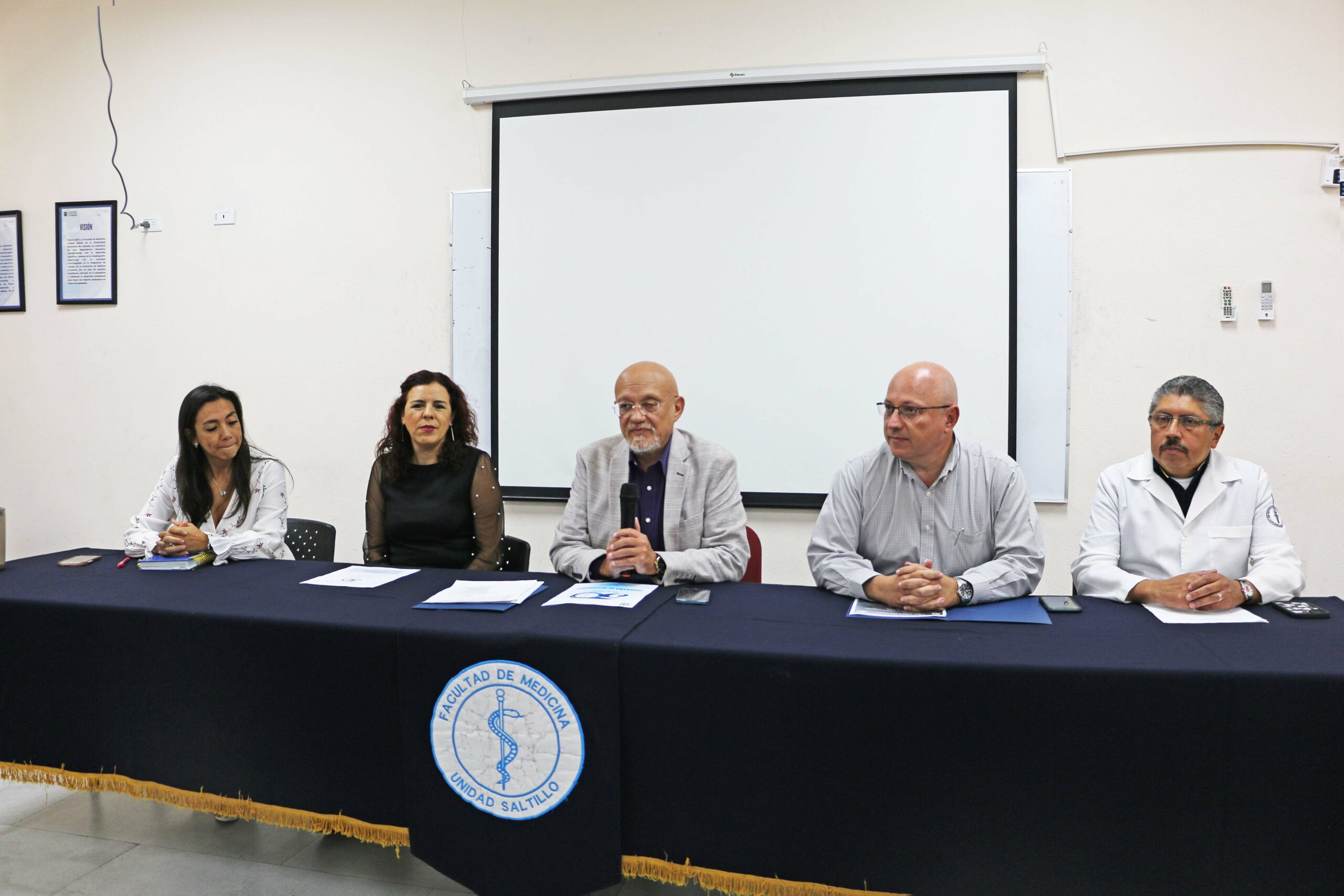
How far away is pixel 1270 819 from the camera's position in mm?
1339

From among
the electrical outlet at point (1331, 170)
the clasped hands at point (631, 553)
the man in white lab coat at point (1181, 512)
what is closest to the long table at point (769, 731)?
the clasped hands at point (631, 553)

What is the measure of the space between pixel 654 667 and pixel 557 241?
2.56m

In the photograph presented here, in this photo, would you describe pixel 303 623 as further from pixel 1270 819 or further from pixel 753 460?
pixel 753 460

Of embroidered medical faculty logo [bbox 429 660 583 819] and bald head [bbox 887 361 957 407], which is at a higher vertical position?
bald head [bbox 887 361 957 407]

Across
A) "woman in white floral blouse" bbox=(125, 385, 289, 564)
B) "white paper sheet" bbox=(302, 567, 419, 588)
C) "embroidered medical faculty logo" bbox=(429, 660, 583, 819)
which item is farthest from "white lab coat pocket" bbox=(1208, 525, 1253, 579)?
"woman in white floral blouse" bbox=(125, 385, 289, 564)

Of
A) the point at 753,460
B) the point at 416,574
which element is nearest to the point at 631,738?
the point at 416,574

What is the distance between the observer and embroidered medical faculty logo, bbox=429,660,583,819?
1.55m

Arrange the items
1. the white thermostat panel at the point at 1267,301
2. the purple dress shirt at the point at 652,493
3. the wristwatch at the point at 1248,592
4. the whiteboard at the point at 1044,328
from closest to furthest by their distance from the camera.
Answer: the wristwatch at the point at 1248,592 < the purple dress shirt at the point at 652,493 < the white thermostat panel at the point at 1267,301 < the whiteboard at the point at 1044,328

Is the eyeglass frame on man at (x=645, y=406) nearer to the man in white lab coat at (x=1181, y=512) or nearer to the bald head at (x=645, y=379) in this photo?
the bald head at (x=645, y=379)

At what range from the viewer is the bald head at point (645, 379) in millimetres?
2322

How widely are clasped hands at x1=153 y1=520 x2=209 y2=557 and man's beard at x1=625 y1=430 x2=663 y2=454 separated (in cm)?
135

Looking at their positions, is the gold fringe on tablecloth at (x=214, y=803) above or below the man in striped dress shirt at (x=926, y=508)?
below

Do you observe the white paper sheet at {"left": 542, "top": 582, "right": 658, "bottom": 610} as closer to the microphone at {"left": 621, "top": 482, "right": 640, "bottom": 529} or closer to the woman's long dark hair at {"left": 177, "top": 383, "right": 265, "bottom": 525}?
the microphone at {"left": 621, "top": 482, "right": 640, "bottom": 529}

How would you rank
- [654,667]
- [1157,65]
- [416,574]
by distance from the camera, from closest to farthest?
[654,667] < [416,574] < [1157,65]
